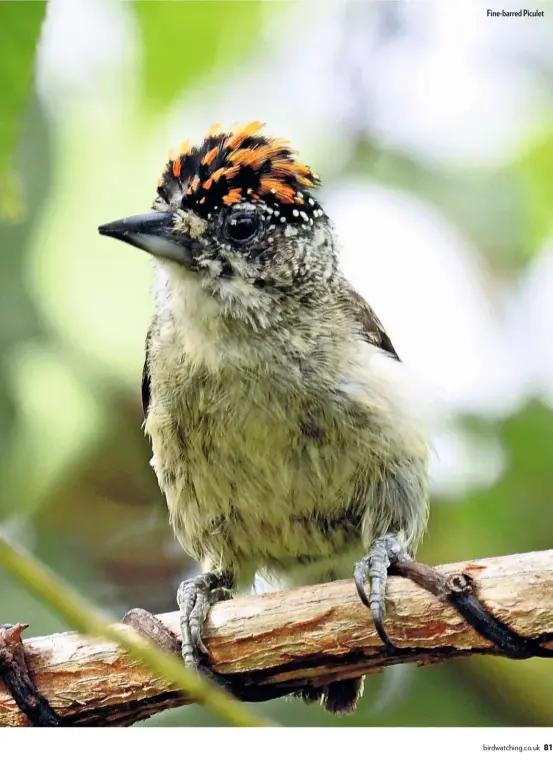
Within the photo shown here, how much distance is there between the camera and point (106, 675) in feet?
4.72

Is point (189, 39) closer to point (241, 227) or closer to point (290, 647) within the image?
point (241, 227)

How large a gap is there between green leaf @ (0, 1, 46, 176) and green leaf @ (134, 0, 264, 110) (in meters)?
0.52

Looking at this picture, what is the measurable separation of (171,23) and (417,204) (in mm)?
653

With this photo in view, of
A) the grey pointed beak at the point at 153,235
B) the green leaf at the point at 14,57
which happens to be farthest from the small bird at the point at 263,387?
the green leaf at the point at 14,57

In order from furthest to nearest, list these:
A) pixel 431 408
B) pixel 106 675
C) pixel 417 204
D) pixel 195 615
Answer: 1. pixel 417 204
2. pixel 431 408
3. pixel 195 615
4. pixel 106 675

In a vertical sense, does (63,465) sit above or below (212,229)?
below

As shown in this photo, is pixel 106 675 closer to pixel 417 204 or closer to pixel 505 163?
pixel 417 204

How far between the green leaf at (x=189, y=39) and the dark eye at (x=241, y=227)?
28cm

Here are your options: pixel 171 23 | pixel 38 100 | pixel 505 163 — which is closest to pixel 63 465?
pixel 38 100

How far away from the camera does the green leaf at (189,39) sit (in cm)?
162

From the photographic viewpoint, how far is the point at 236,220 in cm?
162

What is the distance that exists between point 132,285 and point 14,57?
923mm

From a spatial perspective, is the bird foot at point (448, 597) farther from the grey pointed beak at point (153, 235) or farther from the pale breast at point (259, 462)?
the grey pointed beak at point (153, 235)

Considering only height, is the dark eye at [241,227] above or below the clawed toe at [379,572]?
above
